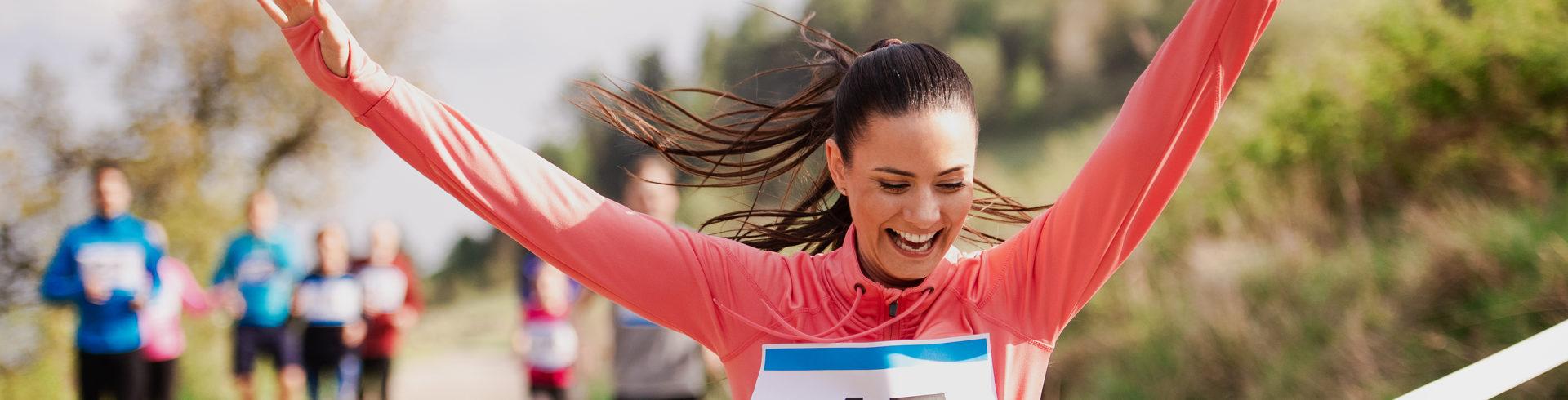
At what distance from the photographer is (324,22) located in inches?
73.7

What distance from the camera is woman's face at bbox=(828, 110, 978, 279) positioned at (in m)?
2.01

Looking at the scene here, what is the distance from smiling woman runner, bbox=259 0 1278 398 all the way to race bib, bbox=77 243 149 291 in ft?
16.6

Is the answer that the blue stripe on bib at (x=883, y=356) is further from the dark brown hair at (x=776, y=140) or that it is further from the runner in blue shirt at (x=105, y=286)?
the runner in blue shirt at (x=105, y=286)

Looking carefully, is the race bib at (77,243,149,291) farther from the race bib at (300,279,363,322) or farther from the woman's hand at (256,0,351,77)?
the woman's hand at (256,0,351,77)

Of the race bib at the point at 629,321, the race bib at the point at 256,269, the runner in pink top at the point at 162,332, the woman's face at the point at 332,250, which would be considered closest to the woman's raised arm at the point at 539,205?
the race bib at the point at 629,321

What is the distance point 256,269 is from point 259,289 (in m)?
0.13

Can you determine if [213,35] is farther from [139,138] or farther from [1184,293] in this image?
[1184,293]

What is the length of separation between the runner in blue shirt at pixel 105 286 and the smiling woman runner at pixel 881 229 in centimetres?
508

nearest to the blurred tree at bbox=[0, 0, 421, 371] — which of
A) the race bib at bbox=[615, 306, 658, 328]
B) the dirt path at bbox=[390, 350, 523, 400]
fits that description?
the dirt path at bbox=[390, 350, 523, 400]

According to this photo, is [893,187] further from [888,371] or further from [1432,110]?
[1432,110]

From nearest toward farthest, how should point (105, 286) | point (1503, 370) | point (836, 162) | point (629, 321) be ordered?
point (836, 162), point (1503, 370), point (629, 321), point (105, 286)

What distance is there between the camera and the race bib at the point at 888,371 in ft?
6.72

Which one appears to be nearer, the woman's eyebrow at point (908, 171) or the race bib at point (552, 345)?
the woman's eyebrow at point (908, 171)

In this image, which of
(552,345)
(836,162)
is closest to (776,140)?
(836,162)
